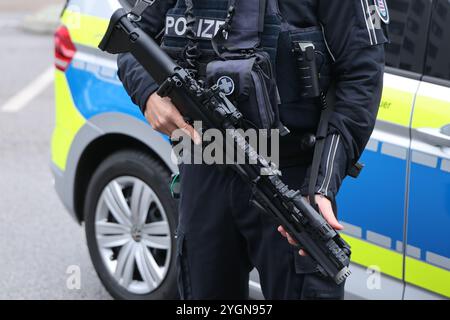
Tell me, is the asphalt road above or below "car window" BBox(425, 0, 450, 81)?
below

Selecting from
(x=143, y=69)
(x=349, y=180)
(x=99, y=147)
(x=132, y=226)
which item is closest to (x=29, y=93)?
(x=99, y=147)

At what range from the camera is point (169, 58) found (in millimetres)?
2562

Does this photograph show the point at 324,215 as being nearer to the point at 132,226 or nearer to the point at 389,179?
the point at 389,179

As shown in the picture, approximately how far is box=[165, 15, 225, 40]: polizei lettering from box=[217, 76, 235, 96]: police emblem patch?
13 centimetres

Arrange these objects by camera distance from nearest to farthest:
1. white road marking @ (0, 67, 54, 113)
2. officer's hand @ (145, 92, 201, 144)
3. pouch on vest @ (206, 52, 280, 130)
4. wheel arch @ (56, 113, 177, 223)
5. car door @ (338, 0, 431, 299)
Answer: pouch on vest @ (206, 52, 280, 130) < officer's hand @ (145, 92, 201, 144) < car door @ (338, 0, 431, 299) < wheel arch @ (56, 113, 177, 223) < white road marking @ (0, 67, 54, 113)

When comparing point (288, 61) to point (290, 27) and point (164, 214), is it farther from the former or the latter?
point (164, 214)

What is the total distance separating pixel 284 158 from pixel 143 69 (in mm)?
485

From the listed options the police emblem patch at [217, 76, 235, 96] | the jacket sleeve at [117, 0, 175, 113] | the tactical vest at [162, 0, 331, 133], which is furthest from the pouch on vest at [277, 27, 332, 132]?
the jacket sleeve at [117, 0, 175, 113]

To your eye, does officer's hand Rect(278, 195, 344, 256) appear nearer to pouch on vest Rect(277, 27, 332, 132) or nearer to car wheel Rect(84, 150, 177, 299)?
pouch on vest Rect(277, 27, 332, 132)

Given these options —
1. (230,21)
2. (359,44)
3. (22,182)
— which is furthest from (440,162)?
(22,182)

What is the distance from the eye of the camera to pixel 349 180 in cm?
339

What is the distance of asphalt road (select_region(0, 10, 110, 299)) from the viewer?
15.0ft

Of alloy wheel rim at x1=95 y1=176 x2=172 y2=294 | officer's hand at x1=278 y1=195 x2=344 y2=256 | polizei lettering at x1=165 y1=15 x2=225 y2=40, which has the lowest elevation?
alloy wheel rim at x1=95 y1=176 x2=172 y2=294

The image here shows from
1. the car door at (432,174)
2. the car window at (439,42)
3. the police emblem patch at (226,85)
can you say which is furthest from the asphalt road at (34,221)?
the police emblem patch at (226,85)
